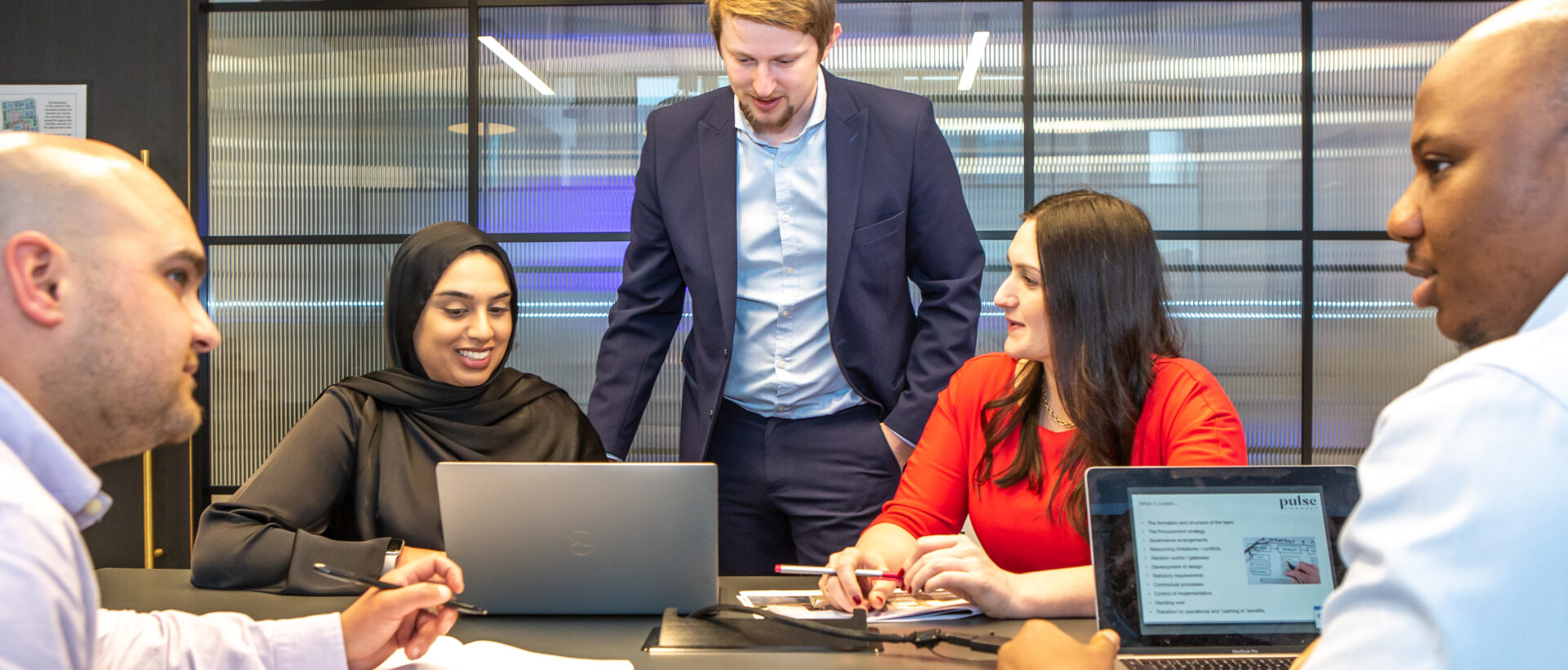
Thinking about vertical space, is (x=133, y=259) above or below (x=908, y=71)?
below

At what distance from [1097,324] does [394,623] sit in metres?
1.21

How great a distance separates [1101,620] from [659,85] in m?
2.60

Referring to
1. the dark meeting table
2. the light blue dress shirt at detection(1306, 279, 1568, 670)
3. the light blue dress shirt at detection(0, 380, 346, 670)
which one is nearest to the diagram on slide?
the dark meeting table

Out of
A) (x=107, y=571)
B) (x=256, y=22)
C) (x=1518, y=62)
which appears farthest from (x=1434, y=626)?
(x=256, y=22)

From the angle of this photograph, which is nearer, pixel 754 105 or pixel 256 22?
pixel 754 105

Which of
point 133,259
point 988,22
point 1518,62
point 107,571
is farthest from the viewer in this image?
point 988,22

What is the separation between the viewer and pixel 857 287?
2281 millimetres

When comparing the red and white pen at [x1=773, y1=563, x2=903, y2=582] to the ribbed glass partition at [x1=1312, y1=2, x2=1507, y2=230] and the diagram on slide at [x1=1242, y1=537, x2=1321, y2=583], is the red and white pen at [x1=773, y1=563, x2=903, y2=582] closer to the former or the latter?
the diagram on slide at [x1=1242, y1=537, x2=1321, y2=583]

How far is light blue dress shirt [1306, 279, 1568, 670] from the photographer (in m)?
0.56

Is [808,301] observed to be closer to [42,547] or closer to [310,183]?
Answer: [42,547]

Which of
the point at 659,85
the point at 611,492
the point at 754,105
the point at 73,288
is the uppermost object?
the point at 659,85

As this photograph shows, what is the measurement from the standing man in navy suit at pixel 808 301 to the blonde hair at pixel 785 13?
0.09 feet

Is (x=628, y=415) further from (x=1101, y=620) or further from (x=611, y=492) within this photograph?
(x=1101, y=620)

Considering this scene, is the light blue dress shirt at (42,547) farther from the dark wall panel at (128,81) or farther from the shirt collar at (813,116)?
the dark wall panel at (128,81)
